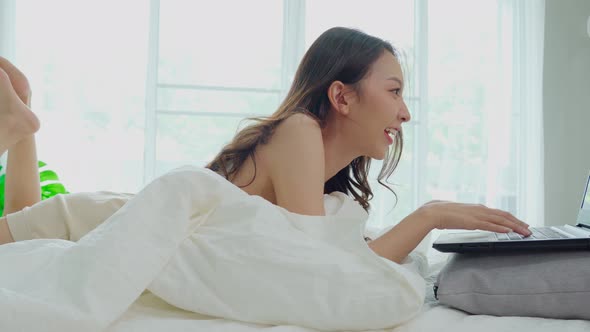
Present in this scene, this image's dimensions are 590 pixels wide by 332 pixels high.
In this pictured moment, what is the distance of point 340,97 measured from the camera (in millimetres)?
1552

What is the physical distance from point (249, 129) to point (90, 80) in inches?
117

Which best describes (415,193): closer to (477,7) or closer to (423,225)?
(477,7)

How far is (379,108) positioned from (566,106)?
3.39 m

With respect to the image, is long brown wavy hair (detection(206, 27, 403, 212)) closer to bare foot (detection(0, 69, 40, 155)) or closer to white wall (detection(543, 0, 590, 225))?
bare foot (detection(0, 69, 40, 155))

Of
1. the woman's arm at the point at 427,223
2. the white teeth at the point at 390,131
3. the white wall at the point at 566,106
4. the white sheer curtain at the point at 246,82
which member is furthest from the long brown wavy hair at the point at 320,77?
the white wall at the point at 566,106

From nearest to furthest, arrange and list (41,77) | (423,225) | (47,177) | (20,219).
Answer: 1. (423,225)
2. (20,219)
3. (47,177)
4. (41,77)

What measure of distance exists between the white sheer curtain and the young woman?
2.43 metres

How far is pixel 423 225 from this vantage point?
116 cm

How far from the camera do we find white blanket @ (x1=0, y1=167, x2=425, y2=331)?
0.78 m

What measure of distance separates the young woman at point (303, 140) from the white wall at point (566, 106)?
10.5 ft

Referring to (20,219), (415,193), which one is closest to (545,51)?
(415,193)

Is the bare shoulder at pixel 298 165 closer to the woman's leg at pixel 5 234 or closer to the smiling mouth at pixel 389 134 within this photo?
the smiling mouth at pixel 389 134

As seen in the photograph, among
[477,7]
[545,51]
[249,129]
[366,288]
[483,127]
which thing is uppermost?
[477,7]

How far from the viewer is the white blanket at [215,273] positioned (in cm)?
78
